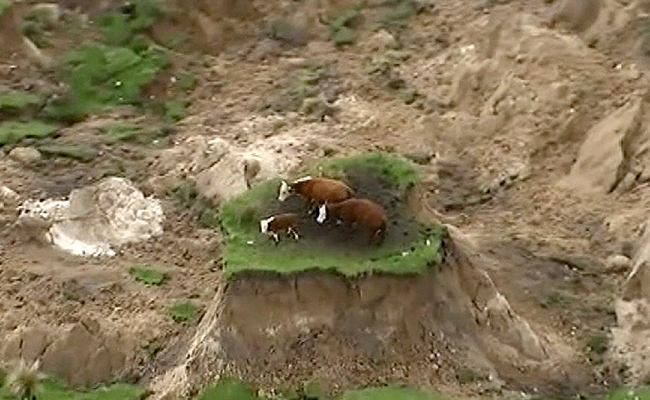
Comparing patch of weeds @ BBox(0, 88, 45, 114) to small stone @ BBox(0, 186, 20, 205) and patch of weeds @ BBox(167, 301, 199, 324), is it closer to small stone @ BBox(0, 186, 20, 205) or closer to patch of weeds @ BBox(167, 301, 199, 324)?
small stone @ BBox(0, 186, 20, 205)

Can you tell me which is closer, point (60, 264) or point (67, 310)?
point (67, 310)

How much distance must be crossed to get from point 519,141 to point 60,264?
14.7ft

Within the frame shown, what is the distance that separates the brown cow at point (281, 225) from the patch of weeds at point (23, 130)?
189 inches

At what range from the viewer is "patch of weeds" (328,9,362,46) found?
15.7 m

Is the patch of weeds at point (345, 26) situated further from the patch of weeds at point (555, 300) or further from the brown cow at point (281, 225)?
the brown cow at point (281, 225)

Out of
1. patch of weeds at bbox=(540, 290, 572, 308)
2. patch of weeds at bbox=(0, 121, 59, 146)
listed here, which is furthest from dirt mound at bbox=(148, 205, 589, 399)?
patch of weeds at bbox=(0, 121, 59, 146)

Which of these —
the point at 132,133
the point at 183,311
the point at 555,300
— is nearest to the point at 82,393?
the point at 183,311

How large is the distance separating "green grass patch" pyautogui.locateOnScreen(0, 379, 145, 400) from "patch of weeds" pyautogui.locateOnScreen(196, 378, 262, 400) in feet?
2.48

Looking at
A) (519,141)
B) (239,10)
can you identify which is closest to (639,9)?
(519,141)

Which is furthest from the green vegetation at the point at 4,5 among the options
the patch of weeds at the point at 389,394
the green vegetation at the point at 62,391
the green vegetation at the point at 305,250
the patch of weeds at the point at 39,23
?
the patch of weeds at the point at 389,394

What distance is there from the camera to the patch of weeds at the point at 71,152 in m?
13.5

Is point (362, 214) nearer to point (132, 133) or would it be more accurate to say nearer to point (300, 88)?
point (132, 133)

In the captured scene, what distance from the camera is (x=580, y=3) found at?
45.7 feet

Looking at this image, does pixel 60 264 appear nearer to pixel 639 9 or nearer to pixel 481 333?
pixel 481 333
